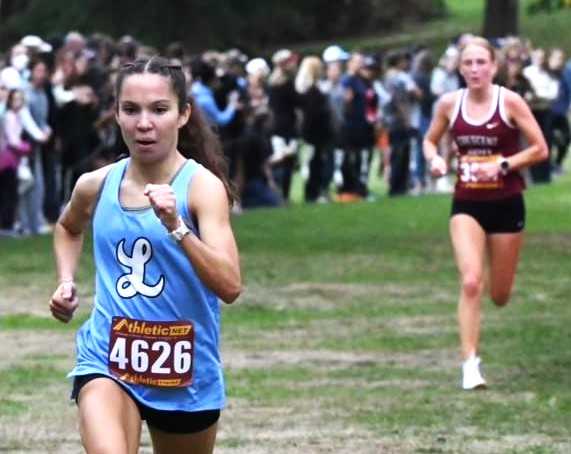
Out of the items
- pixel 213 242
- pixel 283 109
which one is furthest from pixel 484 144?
pixel 283 109

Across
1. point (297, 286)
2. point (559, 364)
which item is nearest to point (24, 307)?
point (297, 286)

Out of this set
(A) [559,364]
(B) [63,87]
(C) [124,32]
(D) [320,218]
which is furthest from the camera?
(C) [124,32]

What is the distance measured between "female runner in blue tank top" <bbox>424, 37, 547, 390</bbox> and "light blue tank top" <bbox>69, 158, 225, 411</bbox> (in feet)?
17.8

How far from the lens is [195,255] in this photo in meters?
6.64

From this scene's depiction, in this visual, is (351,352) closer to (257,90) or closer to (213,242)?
(213,242)

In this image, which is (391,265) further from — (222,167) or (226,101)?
(222,167)

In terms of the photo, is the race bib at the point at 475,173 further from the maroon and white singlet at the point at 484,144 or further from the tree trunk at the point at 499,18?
the tree trunk at the point at 499,18

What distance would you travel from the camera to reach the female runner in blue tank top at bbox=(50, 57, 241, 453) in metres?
6.82

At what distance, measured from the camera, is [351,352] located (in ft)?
46.2

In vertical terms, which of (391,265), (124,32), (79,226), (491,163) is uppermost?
(79,226)

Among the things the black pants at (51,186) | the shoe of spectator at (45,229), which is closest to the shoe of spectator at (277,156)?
the black pants at (51,186)

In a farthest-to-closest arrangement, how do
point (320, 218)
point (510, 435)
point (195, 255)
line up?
→ 1. point (320, 218)
2. point (510, 435)
3. point (195, 255)

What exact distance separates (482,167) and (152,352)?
5.82 meters

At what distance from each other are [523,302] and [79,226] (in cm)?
987
